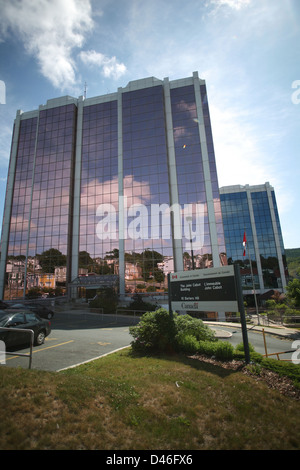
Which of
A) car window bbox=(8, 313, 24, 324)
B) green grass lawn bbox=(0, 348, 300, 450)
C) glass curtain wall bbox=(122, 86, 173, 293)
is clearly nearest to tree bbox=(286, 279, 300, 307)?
Result: glass curtain wall bbox=(122, 86, 173, 293)

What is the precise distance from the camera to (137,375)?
20.7ft

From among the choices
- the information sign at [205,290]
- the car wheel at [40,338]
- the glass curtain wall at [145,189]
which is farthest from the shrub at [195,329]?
the glass curtain wall at [145,189]

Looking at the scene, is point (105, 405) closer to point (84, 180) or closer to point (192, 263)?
point (192, 263)

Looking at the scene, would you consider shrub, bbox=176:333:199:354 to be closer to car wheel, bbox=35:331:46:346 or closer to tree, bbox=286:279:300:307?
car wheel, bbox=35:331:46:346

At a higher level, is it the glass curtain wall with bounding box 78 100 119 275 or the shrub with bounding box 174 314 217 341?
the glass curtain wall with bounding box 78 100 119 275

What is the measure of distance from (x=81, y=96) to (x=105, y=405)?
169ft

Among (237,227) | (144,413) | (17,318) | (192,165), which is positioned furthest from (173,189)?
(237,227)

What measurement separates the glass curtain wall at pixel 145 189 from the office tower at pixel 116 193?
0.16m

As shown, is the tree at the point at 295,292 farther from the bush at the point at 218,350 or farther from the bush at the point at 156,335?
the bush at the point at 156,335

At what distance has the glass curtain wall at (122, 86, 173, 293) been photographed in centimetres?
3462

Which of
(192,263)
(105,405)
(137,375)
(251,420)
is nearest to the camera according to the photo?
(251,420)

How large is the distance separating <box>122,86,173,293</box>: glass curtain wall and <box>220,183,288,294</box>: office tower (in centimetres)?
3257

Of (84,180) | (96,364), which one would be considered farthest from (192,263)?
(96,364)

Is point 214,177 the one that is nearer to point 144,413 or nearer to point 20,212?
point 144,413
